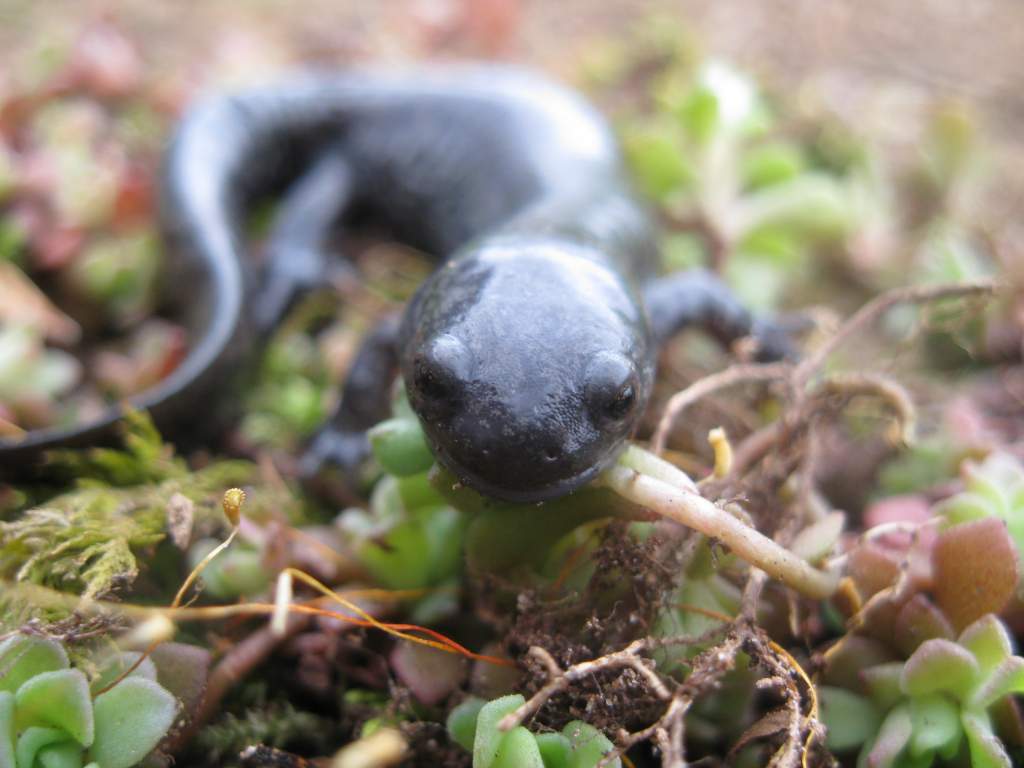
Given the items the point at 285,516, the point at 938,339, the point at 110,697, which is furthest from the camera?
the point at 938,339

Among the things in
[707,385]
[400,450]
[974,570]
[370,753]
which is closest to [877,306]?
[707,385]

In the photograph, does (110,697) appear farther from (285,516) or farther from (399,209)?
(399,209)

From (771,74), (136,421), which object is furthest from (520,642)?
(771,74)

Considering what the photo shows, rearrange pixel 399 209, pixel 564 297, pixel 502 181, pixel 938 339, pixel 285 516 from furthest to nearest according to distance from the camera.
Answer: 1. pixel 399 209
2. pixel 502 181
3. pixel 938 339
4. pixel 285 516
5. pixel 564 297

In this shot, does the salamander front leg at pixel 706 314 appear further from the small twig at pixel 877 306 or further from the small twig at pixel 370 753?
the small twig at pixel 370 753

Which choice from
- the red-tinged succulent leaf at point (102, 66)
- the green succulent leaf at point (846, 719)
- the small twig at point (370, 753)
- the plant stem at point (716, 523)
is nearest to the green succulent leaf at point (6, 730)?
the small twig at point (370, 753)

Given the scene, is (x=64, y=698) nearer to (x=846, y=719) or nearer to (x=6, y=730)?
(x=6, y=730)

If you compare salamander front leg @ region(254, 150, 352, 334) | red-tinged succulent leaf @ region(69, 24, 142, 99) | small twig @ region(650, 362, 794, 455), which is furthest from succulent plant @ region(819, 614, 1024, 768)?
red-tinged succulent leaf @ region(69, 24, 142, 99)
